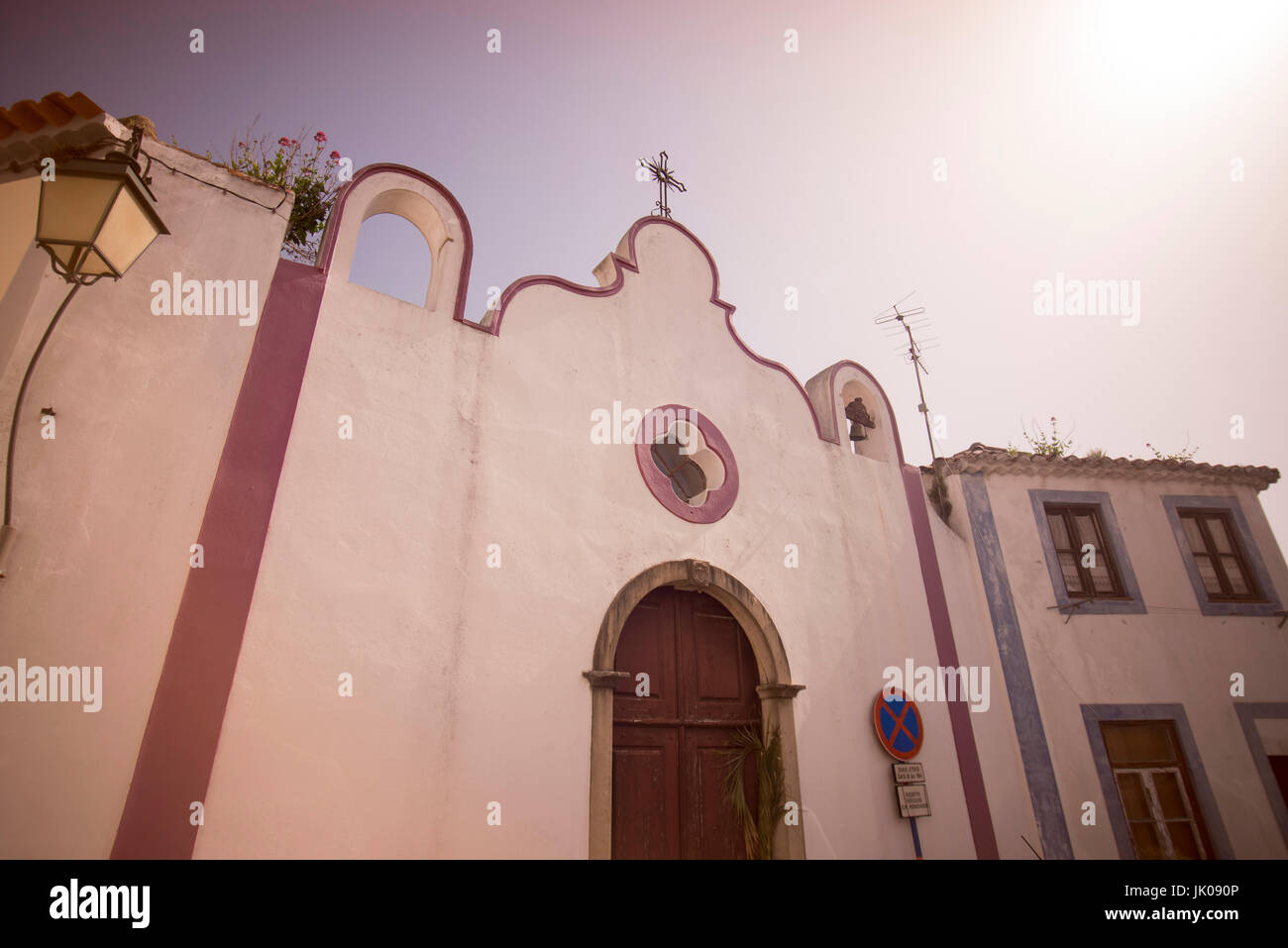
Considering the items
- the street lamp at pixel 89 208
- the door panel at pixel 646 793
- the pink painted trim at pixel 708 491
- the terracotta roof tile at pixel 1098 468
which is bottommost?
the door panel at pixel 646 793

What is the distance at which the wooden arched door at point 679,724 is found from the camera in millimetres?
5484

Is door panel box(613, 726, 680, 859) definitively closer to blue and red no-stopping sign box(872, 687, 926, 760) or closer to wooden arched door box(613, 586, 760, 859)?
wooden arched door box(613, 586, 760, 859)

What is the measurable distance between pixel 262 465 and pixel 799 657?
4.92 meters

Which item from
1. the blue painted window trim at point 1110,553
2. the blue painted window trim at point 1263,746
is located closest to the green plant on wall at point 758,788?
the blue painted window trim at point 1110,553

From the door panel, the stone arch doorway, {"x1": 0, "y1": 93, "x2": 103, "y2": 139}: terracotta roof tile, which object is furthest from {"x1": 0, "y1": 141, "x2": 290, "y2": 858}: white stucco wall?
the door panel

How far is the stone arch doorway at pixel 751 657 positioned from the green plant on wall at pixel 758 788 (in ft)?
0.25

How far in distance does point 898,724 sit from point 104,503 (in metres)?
6.80

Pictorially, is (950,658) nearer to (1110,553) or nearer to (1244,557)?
(1110,553)

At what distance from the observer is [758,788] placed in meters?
6.00

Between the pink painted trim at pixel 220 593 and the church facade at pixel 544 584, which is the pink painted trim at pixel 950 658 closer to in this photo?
the church facade at pixel 544 584

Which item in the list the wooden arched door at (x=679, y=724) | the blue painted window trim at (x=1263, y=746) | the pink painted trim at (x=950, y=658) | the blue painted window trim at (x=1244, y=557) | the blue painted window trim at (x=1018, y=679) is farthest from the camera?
the blue painted window trim at (x=1244, y=557)

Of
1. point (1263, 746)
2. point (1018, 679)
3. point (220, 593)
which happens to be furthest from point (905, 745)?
point (220, 593)
